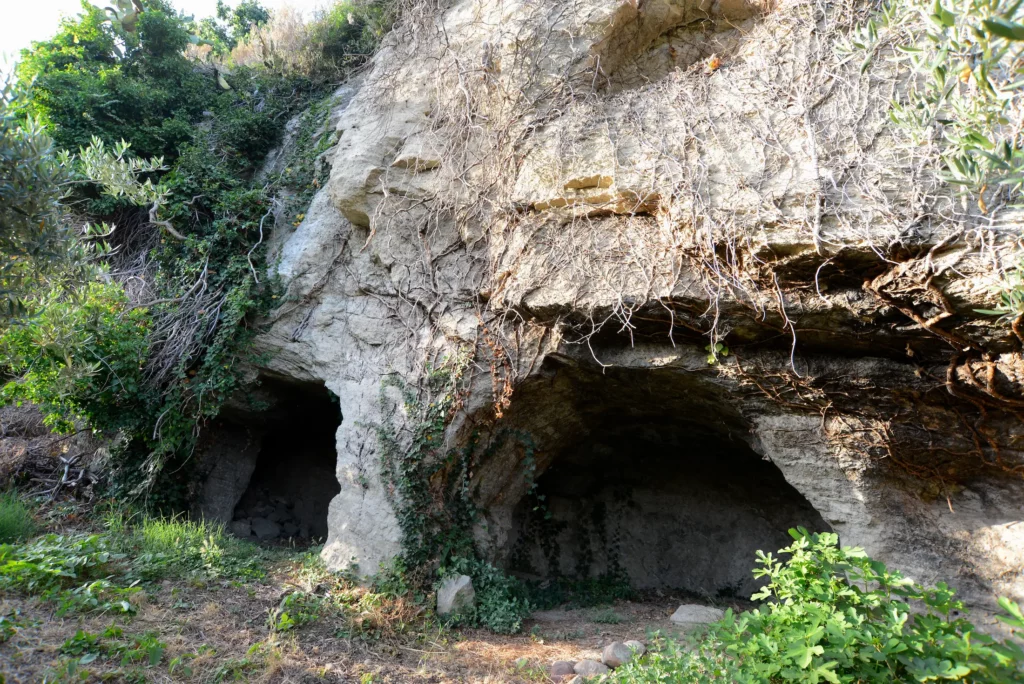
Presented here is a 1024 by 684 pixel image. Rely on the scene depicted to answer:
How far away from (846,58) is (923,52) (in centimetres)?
160

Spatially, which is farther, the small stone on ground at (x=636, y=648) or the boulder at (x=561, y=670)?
the boulder at (x=561, y=670)

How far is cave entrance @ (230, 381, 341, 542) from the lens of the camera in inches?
297

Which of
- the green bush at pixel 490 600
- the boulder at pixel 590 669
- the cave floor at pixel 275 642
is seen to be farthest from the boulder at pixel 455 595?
the boulder at pixel 590 669

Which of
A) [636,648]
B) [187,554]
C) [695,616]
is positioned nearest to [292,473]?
[187,554]

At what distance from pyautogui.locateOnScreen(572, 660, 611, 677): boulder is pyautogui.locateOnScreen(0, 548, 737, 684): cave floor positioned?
0.23 m

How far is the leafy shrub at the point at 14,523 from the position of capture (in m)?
5.16

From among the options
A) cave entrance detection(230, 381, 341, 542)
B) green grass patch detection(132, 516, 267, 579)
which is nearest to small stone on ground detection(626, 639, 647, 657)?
green grass patch detection(132, 516, 267, 579)

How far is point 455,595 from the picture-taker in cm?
520

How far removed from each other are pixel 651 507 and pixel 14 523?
6273 millimetres

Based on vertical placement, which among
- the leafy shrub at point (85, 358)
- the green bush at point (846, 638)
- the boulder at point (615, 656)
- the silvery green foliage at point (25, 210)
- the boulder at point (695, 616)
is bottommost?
the boulder at point (615, 656)

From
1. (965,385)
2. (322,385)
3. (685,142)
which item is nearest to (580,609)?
(322,385)

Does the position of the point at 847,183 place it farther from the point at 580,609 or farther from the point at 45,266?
the point at 45,266

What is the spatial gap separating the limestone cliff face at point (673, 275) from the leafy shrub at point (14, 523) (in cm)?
231

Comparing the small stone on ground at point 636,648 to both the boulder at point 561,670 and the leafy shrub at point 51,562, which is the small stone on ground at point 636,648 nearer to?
the boulder at point 561,670
